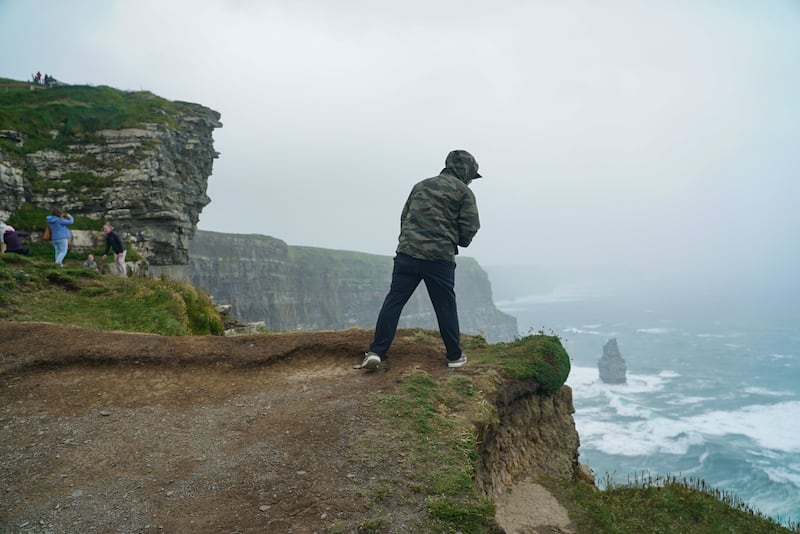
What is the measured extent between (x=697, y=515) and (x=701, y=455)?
209 feet

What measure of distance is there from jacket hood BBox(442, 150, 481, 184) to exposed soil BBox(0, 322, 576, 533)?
3.36 m

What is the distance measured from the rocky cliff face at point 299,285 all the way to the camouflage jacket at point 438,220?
56.2 metres

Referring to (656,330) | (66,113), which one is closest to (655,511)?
(66,113)

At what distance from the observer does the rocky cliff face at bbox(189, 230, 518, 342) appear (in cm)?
9081

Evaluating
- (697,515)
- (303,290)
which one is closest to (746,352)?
(303,290)

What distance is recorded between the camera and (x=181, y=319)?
12.4m

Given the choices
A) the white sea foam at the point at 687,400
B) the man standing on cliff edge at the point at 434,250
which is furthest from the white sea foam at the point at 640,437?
the man standing on cliff edge at the point at 434,250

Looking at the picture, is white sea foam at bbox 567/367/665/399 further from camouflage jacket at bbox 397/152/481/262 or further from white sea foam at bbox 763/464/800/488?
camouflage jacket at bbox 397/152/481/262

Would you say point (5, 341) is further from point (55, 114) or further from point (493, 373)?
point (55, 114)

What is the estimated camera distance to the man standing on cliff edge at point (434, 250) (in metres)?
7.02

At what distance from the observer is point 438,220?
7.05 metres

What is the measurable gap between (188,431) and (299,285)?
109 m

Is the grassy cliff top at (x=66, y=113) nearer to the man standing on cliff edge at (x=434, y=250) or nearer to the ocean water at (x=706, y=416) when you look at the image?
the man standing on cliff edge at (x=434, y=250)

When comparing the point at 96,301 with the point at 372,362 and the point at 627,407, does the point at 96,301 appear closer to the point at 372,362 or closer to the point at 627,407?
the point at 372,362
